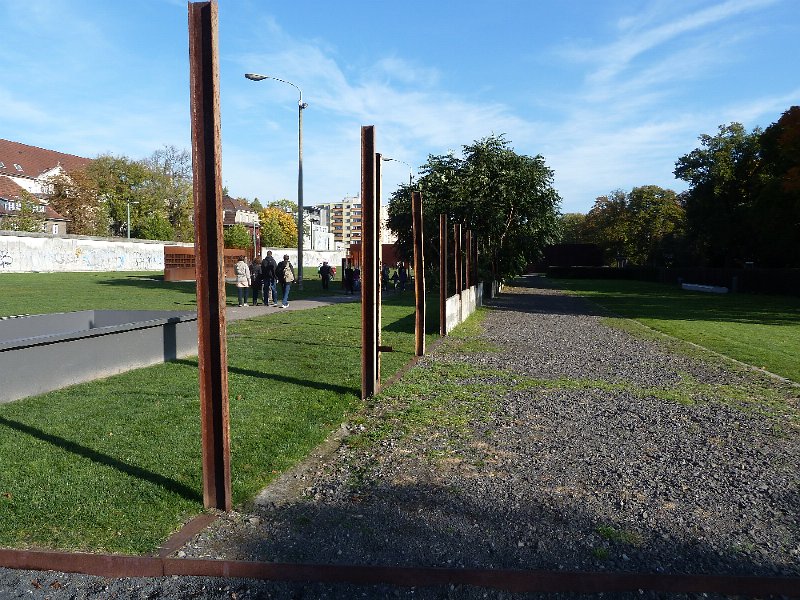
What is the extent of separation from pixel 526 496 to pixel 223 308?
7.99 ft

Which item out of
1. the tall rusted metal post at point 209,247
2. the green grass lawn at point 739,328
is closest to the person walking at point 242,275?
the green grass lawn at point 739,328

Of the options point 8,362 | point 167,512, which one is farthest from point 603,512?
point 8,362

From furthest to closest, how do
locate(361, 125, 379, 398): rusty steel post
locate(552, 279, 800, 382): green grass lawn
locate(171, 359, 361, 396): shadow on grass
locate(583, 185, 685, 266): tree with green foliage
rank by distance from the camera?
locate(583, 185, 685, 266): tree with green foliage, locate(552, 279, 800, 382): green grass lawn, locate(171, 359, 361, 396): shadow on grass, locate(361, 125, 379, 398): rusty steel post

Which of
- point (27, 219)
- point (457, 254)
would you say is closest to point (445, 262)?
point (457, 254)

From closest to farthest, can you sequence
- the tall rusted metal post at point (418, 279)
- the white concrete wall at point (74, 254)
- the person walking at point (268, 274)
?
the tall rusted metal post at point (418, 279) < the person walking at point (268, 274) < the white concrete wall at point (74, 254)

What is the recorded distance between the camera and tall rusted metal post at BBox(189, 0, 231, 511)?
15.2 feet

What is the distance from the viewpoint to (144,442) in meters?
6.16

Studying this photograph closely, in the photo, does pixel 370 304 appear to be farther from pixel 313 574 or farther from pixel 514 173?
pixel 514 173

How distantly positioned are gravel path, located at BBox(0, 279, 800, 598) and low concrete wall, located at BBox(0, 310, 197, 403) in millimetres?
3621

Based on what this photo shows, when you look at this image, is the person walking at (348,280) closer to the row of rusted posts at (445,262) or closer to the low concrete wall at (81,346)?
the row of rusted posts at (445,262)

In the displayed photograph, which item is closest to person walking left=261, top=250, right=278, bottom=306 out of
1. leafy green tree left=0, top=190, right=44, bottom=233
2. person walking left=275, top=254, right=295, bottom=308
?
person walking left=275, top=254, right=295, bottom=308

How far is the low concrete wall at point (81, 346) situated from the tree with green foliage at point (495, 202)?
23056 millimetres

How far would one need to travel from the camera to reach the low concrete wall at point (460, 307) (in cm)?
1742

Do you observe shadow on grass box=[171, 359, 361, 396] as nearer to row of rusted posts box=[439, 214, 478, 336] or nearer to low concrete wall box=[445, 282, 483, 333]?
row of rusted posts box=[439, 214, 478, 336]
